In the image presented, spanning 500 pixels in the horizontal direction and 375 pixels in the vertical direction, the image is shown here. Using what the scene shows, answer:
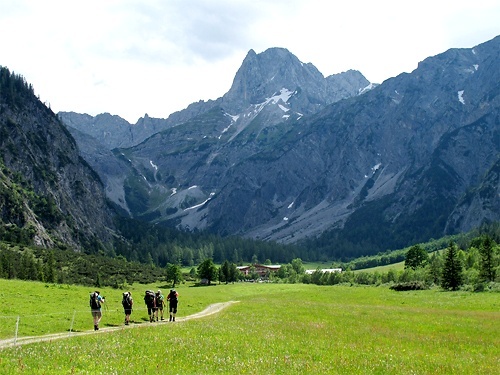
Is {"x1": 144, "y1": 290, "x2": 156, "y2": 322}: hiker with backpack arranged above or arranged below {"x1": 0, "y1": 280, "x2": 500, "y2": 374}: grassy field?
above

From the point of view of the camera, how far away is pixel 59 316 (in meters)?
41.7

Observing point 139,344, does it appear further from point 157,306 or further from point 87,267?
point 87,267

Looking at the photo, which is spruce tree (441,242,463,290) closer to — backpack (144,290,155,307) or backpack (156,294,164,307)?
backpack (156,294,164,307)

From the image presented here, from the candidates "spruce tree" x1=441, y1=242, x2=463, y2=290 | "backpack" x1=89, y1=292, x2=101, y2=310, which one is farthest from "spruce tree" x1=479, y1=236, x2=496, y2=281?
"backpack" x1=89, y1=292, x2=101, y2=310

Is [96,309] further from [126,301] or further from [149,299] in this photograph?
[149,299]

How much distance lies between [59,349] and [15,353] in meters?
2.27

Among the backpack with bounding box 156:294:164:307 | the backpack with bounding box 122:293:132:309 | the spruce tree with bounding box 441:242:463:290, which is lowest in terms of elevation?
the spruce tree with bounding box 441:242:463:290

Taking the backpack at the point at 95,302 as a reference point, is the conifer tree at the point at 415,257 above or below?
below

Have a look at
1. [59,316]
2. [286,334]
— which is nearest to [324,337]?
[286,334]

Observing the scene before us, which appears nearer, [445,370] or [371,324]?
[445,370]

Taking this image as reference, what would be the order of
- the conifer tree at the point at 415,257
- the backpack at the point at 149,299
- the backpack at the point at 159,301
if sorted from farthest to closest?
the conifer tree at the point at 415,257 → the backpack at the point at 159,301 → the backpack at the point at 149,299

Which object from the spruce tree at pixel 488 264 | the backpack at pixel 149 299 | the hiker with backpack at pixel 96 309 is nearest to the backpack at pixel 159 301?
the backpack at pixel 149 299

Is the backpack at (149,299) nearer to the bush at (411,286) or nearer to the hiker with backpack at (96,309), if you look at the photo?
the hiker with backpack at (96,309)

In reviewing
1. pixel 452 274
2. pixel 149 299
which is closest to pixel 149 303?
pixel 149 299
